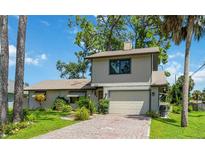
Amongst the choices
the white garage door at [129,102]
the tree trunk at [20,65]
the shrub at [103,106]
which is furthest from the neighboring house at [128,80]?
the tree trunk at [20,65]

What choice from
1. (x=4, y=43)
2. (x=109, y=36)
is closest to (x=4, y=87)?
(x=4, y=43)

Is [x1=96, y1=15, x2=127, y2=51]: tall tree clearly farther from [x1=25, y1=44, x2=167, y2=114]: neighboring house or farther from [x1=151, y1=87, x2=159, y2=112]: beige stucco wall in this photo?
[x1=151, y1=87, x2=159, y2=112]: beige stucco wall

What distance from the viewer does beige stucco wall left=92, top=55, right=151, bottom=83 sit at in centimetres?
1853

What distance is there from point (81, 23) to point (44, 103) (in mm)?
11352

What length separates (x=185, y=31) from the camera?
1427 centimetres

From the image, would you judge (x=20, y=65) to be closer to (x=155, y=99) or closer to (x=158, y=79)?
(x=155, y=99)

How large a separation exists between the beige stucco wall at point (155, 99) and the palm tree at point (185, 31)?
4160 mm

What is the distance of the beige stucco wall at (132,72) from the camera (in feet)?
60.8

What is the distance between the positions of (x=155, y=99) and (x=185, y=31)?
5550mm

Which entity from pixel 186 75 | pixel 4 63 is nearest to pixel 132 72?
Answer: pixel 186 75

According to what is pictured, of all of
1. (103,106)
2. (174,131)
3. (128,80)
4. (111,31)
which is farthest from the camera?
(111,31)

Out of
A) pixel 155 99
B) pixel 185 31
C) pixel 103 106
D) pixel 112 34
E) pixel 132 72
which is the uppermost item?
pixel 112 34

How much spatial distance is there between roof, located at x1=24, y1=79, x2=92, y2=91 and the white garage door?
322 centimetres
